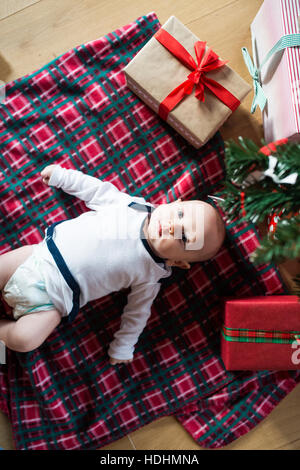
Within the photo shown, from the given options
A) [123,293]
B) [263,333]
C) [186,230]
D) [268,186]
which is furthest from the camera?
[123,293]

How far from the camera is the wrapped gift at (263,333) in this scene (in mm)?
1019

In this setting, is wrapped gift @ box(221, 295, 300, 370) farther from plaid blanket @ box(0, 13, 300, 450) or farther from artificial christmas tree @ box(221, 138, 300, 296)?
artificial christmas tree @ box(221, 138, 300, 296)

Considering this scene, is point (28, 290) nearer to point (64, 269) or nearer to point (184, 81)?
point (64, 269)

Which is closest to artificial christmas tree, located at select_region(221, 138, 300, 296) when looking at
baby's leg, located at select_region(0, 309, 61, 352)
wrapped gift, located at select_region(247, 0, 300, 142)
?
wrapped gift, located at select_region(247, 0, 300, 142)

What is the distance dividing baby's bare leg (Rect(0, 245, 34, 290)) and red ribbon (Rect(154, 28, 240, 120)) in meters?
0.57

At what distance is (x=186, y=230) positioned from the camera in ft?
3.04

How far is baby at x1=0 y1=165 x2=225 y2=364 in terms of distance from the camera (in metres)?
1.00

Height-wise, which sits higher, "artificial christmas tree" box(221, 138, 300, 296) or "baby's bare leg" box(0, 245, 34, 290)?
"baby's bare leg" box(0, 245, 34, 290)

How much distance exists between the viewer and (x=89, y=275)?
3.34 ft

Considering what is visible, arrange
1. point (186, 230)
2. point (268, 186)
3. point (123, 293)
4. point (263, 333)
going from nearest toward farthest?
point (268, 186)
point (186, 230)
point (263, 333)
point (123, 293)

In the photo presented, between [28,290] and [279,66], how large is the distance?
0.89 metres

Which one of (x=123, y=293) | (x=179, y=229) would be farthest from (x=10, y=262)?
(x=179, y=229)
